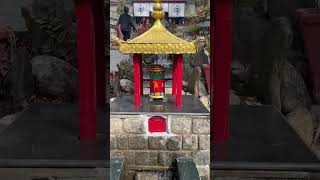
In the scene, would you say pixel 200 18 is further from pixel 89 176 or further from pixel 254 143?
pixel 89 176

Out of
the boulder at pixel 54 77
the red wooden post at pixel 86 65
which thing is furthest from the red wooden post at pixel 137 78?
the boulder at pixel 54 77

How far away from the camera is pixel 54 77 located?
9.67 metres

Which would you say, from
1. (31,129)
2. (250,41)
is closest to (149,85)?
(31,129)

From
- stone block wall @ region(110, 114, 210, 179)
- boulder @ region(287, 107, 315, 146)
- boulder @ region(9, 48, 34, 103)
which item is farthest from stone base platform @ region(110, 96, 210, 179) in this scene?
boulder @ region(9, 48, 34, 103)

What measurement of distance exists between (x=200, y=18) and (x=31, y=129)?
3.47 metres

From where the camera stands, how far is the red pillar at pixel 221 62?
5.91 metres

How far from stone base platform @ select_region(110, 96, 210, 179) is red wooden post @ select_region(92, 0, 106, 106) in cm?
159

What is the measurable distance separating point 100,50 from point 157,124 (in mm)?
2161

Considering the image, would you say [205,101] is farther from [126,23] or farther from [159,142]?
[126,23]

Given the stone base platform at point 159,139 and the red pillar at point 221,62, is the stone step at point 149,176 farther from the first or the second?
the red pillar at point 221,62

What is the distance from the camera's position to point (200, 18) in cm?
635

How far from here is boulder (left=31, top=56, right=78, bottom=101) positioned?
30.9 ft

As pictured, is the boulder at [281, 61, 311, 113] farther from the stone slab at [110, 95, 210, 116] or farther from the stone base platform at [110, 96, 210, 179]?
the stone base platform at [110, 96, 210, 179]

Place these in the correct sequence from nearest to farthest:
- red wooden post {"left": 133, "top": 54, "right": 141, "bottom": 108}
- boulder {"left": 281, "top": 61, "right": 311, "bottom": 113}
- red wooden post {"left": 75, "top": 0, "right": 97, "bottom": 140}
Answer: red wooden post {"left": 133, "top": 54, "right": 141, "bottom": 108} → red wooden post {"left": 75, "top": 0, "right": 97, "bottom": 140} → boulder {"left": 281, "top": 61, "right": 311, "bottom": 113}
